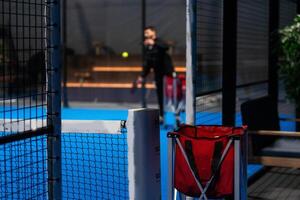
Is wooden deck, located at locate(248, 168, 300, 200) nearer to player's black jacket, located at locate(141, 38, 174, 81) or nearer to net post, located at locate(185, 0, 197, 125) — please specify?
net post, located at locate(185, 0, 197, 125)

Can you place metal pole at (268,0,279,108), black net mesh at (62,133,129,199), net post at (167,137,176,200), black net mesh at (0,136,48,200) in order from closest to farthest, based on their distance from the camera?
1. black net mesh at (0,136,48,200)
2. net post at (167,137,176,200)
3. black net mesh at (62,133,129,199)
4. metal pole at (268,0,279,108)

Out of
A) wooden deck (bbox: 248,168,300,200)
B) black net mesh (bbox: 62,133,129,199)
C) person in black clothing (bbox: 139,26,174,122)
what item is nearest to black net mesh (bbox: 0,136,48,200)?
black net mesh (bbox: 62,133,129,199)

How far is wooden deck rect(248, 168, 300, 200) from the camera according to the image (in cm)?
589

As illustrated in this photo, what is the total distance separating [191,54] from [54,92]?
1.73 meters

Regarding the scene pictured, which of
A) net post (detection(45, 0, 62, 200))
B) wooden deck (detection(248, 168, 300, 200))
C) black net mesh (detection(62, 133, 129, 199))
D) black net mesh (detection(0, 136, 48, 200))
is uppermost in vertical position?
net post (detection(45, 0, 62, 200))

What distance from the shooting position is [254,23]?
26.0ft

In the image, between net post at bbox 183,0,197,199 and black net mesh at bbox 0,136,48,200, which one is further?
net post at bbox 183,0,197,199

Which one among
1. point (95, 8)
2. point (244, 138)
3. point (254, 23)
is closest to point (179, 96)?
point (254, 23)

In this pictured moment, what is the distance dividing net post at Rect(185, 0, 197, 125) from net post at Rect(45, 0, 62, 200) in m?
1.65

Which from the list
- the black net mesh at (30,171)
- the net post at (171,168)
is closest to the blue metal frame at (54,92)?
the black net mesh at (30,171)

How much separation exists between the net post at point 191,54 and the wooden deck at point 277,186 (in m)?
1.42

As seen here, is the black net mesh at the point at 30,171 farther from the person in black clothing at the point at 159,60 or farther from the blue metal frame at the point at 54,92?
the person in black clothing at the point at 159,60

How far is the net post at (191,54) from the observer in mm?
4777

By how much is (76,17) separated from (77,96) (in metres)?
2.08
